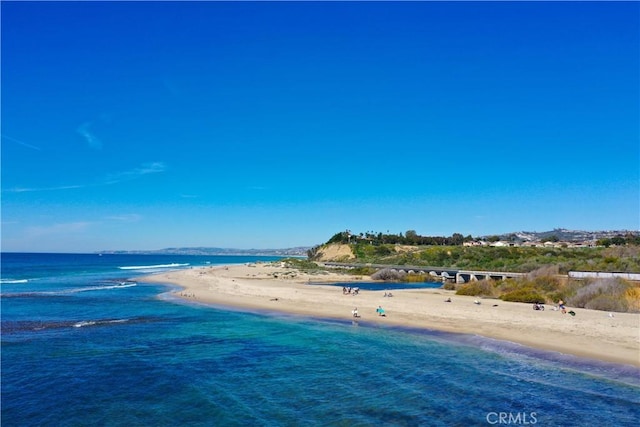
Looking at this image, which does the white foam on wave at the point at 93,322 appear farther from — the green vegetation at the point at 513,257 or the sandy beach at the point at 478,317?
the green vegetation at the point at 513,257

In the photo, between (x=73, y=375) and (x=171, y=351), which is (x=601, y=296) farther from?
(x=73, y=375)

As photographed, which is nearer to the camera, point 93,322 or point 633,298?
point 633,298

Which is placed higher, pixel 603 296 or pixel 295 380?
pixel 603 296

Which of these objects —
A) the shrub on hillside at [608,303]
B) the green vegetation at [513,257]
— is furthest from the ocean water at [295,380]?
the green vegetation at [513,257]

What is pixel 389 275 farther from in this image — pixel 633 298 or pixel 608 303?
pixel 633 298

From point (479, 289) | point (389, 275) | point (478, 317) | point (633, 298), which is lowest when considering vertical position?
point (478, 317)

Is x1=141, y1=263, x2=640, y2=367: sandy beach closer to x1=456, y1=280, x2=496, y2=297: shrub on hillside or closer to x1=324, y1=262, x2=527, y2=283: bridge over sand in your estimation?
x1=456, y1=280, x2=496, y2=297: shrub on hillside

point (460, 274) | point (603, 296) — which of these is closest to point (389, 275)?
point (460, 274)
